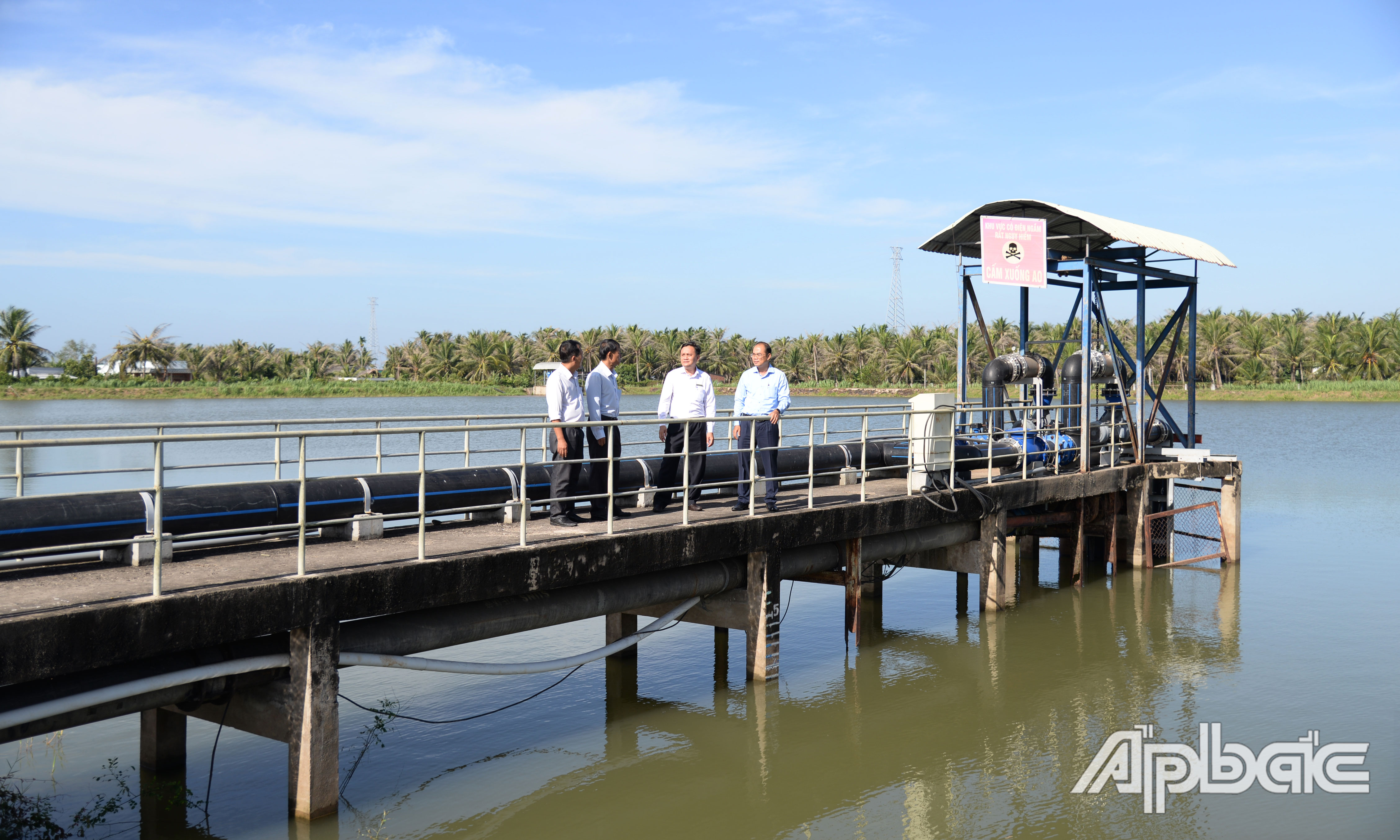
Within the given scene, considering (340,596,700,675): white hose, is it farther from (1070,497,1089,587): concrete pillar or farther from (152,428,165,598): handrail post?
(1070,497,1089,587): concrete pillar

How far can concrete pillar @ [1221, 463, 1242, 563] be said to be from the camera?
1780cm

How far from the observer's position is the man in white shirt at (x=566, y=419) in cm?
885

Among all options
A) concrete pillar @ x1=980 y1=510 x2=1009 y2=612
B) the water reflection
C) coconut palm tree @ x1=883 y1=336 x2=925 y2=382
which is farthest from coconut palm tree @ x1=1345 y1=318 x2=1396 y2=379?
concrete pillar @ x1=980 y1=510 x2=1009 y2=612

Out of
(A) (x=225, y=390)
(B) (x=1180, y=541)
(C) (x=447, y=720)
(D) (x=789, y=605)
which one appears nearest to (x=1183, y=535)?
(B) (x=1180, y=541)

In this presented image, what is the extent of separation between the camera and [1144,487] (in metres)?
16.8

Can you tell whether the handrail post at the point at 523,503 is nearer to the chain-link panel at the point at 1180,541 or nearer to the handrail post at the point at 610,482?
the handrail post at the point at 610,482

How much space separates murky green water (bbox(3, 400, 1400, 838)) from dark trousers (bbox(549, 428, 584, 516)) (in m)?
2.12

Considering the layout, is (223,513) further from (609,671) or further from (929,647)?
(929,647)

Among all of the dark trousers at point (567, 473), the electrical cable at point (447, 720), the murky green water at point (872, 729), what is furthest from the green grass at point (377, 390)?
the dark trousers at point (567, 473)

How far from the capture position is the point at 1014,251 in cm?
1575

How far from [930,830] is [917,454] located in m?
5.61

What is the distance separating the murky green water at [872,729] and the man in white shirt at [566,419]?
229cm

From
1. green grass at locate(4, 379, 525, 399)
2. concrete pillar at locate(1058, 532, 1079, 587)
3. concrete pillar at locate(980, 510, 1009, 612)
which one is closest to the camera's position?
concrete pillar at locate(980, 510, 1009, 612)

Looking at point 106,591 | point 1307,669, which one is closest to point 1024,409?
point 1307,669
